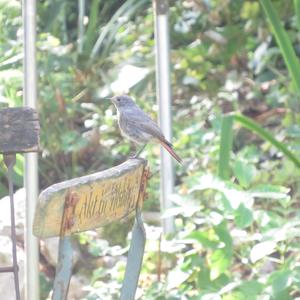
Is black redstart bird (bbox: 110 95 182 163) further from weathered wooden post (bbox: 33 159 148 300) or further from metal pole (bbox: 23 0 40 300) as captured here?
weathered wooden post (bbox: 33 159 148 300)

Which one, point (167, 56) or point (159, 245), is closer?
point (159, 245)

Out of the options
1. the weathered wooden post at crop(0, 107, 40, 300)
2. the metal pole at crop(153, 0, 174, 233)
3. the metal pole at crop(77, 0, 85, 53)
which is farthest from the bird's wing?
the metal pole at crop(77, 0, 85, 53)

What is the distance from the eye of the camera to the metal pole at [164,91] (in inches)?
180

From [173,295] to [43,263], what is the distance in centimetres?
113

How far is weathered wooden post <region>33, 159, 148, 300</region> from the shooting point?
243 centimetres

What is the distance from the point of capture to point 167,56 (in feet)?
15.1

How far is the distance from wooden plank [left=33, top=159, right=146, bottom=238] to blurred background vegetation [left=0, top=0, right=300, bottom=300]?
1.30 meters

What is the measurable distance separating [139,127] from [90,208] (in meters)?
1.44

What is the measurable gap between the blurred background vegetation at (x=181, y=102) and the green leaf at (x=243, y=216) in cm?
29

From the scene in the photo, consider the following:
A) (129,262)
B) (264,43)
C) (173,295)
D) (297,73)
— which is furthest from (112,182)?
(264,43)

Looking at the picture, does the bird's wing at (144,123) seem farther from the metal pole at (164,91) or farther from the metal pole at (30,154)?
the metal pole at (164,91)

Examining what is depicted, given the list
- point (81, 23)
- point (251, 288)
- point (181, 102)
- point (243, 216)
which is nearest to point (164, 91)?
point (243, 216)

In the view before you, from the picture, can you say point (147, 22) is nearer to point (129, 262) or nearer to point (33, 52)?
point (33, 52)

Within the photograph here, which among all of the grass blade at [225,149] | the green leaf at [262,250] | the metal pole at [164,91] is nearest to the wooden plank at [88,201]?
the green leaf at [262,250]
